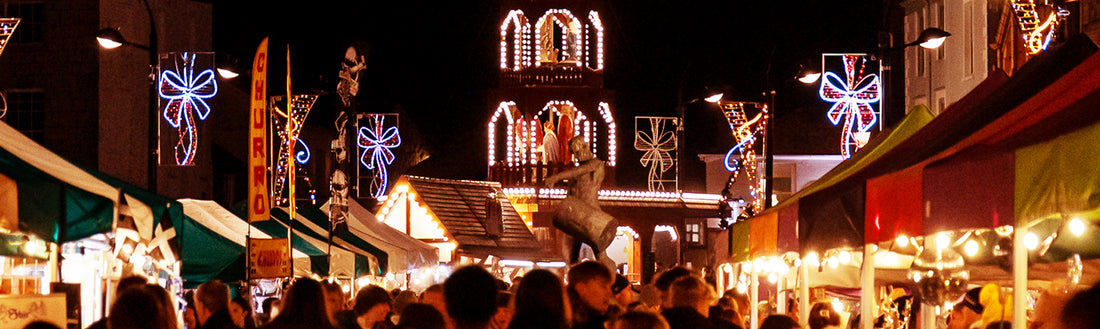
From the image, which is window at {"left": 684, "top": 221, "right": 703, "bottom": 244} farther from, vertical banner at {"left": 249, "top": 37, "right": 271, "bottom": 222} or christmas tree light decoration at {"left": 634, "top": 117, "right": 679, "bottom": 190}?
vertical banner at {"left": 249, "top": 37, "right": 271, "bottom": 222}

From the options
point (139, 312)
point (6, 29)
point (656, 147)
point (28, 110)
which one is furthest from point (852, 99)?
point (139, 312)

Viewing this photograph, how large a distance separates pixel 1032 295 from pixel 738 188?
4552 cm

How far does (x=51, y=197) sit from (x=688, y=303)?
426cm

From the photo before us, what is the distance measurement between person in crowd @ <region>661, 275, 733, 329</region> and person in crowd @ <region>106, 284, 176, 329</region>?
2855 mm

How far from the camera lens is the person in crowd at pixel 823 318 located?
Result: 37.2 feet

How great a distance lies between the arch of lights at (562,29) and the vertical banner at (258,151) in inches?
980

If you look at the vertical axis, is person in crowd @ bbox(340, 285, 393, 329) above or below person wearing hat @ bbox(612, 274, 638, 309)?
below

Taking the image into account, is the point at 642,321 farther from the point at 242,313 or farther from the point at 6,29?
the point at 6,29

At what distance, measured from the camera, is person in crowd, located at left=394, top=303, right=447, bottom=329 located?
7785mm

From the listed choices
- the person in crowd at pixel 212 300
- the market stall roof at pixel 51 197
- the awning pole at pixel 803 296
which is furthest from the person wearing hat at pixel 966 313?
the market stall roof at pixel 51 197

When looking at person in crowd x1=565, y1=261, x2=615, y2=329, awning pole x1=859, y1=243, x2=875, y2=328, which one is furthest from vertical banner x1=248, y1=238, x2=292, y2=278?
person in crowd x1=565, y1=261, x2=615, y2=329

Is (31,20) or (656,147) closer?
(31,20)

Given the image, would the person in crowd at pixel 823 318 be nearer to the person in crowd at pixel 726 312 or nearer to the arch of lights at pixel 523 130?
the person in crowd at pixel 726 312

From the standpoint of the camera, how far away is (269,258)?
52.9ft
